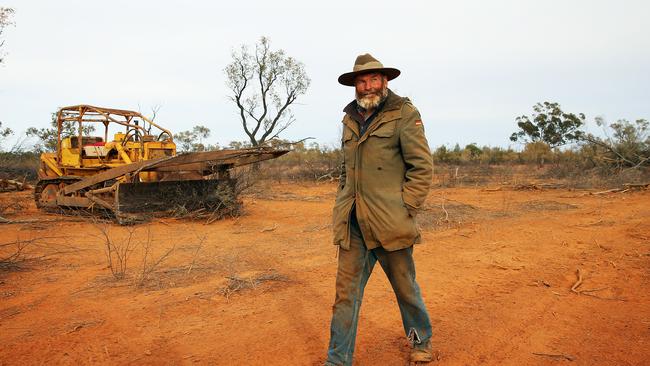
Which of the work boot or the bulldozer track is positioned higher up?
the bulldozer track

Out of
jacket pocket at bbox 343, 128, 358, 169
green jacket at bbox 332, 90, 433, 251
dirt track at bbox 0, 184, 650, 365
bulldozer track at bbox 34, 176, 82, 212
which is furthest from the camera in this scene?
bulldozer track at bbox 34, 176, 82, 212

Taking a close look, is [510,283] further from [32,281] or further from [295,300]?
[32,281]

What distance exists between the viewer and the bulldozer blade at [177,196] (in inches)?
365

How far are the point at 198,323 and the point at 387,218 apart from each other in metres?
2.06

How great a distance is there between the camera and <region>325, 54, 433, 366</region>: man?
303cm

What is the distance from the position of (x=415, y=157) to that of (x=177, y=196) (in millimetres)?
7906

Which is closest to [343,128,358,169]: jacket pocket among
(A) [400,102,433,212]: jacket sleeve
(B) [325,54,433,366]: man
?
(B) [325,54,433,366]: man

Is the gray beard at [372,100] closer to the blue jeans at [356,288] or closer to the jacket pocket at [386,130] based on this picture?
the jacket pocket at [386,130]

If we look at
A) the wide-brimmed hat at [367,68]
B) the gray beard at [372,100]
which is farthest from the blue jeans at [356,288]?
the wide-brimmed hat at [367,68]

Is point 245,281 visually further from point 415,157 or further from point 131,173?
point 131,173

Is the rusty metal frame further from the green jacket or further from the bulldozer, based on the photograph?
the green jacket

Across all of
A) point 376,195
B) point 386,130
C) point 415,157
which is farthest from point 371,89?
point 376,195

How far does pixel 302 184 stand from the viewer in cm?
2008

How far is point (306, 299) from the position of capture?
4730 mm
